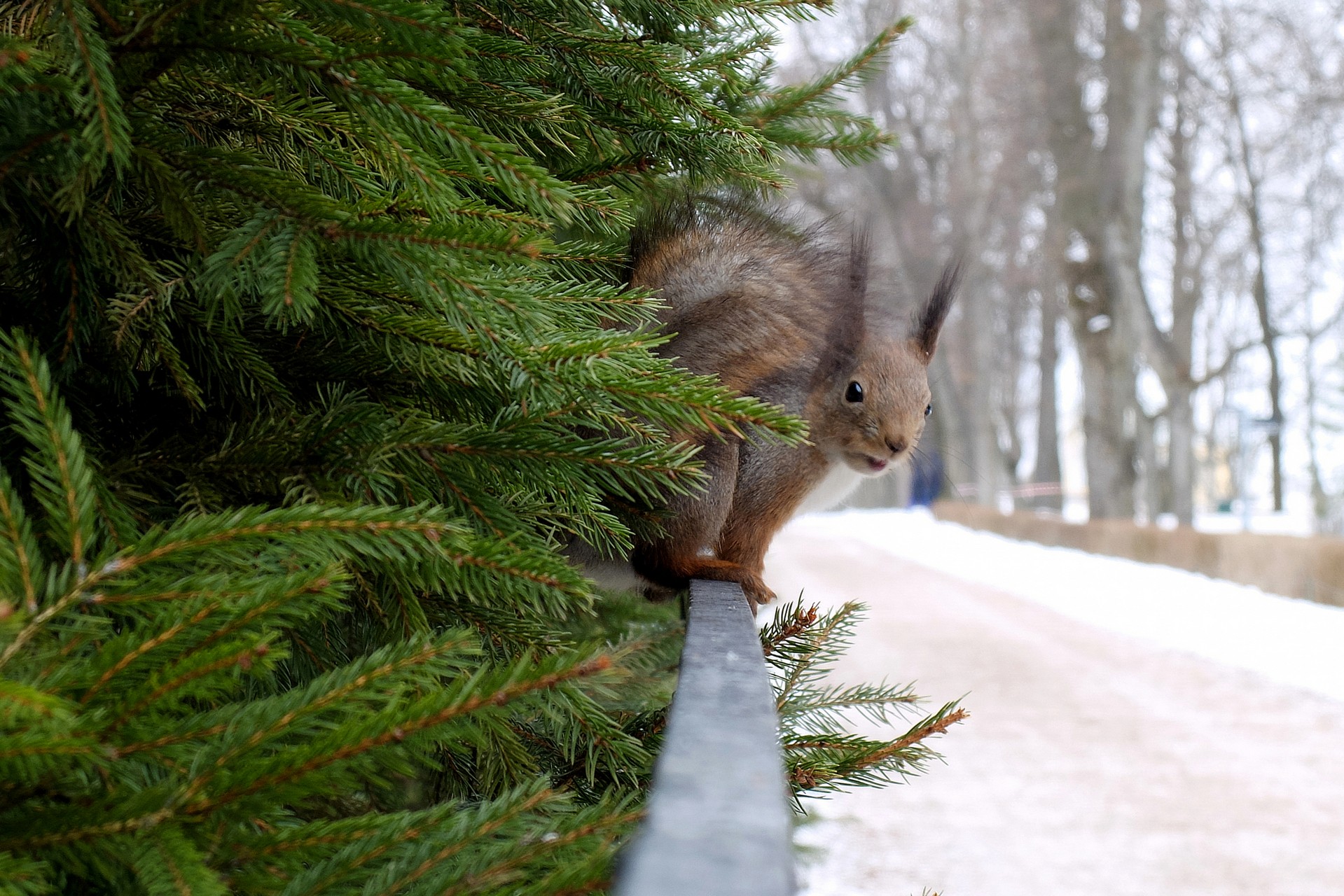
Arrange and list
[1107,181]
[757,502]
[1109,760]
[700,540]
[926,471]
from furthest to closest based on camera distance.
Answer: [1107,181]
[1109,760]
[926,471]
[757,502]
[700,540]

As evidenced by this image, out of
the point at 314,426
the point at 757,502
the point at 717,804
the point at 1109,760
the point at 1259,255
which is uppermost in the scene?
the point at 1259,255

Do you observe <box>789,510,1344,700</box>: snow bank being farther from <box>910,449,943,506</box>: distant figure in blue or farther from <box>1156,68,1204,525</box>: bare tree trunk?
<box>1156,68,1204,525</box>: bare tree trunk

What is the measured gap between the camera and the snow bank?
8.32m

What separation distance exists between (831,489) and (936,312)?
433mm

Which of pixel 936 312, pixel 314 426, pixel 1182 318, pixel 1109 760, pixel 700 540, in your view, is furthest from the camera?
pixel 1182 318

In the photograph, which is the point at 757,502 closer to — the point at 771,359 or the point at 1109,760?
the point at 771,359

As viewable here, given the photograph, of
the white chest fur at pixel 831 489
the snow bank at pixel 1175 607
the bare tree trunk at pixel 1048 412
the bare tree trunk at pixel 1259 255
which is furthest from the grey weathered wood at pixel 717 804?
the bare tree trunk at pixel 1048 412

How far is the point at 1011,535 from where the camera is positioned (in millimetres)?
18375

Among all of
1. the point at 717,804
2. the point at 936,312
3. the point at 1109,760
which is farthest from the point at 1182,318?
the point at 717,804

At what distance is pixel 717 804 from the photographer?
0.65 meters

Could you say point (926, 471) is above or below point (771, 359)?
below

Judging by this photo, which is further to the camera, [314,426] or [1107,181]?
[1107,181]

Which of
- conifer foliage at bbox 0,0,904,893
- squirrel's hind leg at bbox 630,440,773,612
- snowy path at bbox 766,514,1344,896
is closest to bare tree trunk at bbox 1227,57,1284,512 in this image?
snowy path at bbox 766,514,1344,896

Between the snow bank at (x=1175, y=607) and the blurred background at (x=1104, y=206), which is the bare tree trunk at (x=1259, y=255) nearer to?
the blurred background at (x=1104, y=206)
